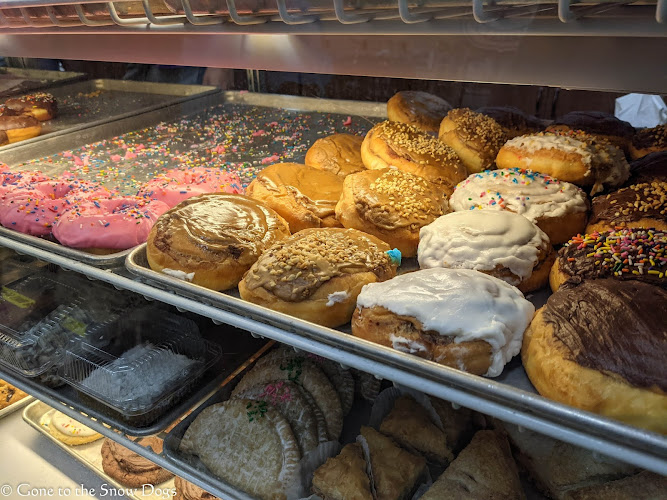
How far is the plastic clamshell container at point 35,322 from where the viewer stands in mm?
2150

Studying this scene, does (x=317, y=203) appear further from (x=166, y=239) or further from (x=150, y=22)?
(x=150, y=22)

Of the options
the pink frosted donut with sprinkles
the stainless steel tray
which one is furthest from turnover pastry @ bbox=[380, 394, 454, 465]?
the stainless steel tray

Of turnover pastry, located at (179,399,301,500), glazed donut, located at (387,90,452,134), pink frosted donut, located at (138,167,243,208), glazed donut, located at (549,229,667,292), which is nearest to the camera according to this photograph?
glazed donut, located at (549,229,667,292)

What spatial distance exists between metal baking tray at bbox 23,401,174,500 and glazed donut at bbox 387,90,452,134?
188cm

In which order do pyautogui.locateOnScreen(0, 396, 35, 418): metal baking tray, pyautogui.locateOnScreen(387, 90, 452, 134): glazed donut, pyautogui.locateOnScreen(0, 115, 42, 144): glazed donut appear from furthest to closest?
pyautogui.locateOnScreen(0, 115, 42, 144): glazed donut < pyautogui.locateOnScreen(0, 396, 35, 418): metal baking tray < pyautogui.locateOnScreen(387, 90, 452, 134): glazed donut

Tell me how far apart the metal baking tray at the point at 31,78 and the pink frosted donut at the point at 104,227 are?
226 cm

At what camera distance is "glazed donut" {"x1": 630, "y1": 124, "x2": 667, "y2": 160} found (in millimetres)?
1929

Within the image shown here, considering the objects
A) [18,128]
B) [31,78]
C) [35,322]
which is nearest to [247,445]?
[35,322]

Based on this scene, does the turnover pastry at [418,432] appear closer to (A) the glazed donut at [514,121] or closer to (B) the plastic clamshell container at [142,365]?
(B) the plastic clamshell container at [142,365]

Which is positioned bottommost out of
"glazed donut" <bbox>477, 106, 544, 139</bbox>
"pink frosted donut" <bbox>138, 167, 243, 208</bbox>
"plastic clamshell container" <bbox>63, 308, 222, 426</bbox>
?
"plastic clamshell container" <bbox>63, 308, 222, 426</bbox>

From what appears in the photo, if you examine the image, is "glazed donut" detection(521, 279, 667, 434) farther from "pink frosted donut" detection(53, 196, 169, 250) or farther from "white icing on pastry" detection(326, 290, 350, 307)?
"pink frosted donut" detection(53, 196, 169, 250)

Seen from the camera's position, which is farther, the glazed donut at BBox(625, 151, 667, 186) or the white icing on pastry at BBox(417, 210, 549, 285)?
the glazed donut at BBox(625, 151, 667, 186)

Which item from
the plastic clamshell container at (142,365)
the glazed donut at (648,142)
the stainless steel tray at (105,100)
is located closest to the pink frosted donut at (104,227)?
the plastic clamshell container at (142,365)

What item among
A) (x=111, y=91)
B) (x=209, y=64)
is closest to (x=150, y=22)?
(x=209, y=64)
